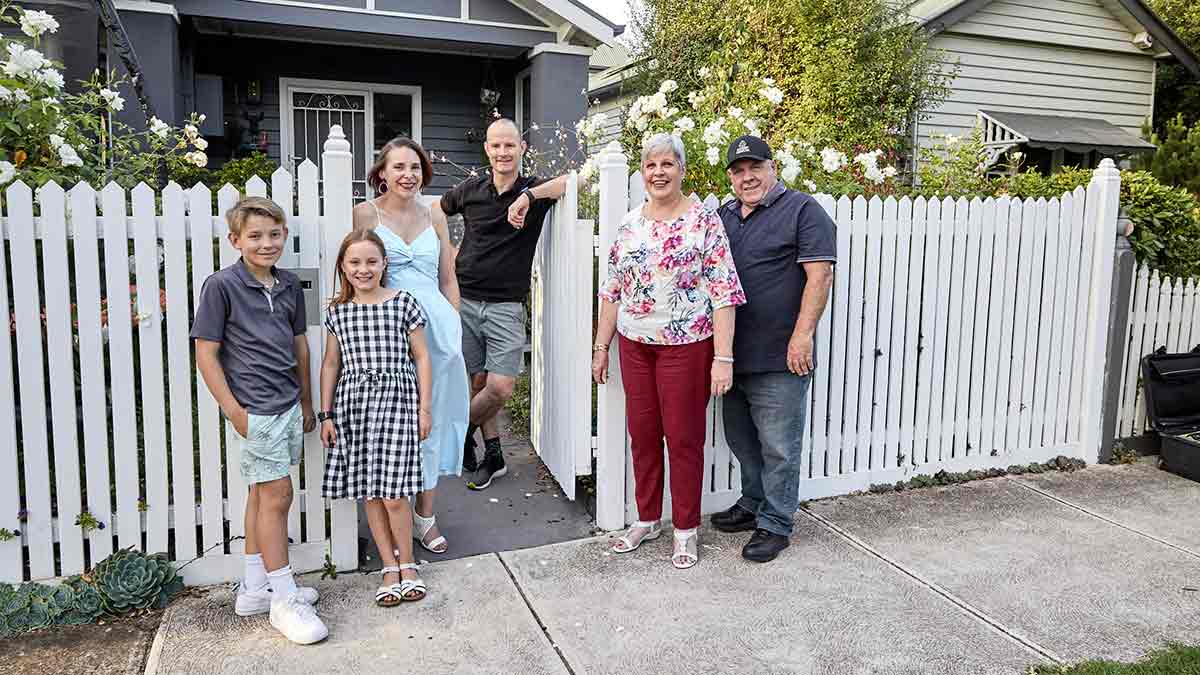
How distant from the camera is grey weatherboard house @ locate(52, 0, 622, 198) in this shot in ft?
27.8

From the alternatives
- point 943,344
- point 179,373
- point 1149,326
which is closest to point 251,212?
point 179,373

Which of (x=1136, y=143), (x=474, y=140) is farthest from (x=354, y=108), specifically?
(x=1136, y=143)

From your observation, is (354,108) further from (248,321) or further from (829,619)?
(829,619)

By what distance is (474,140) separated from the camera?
10.4 metres

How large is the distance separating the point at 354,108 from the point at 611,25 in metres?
3.24

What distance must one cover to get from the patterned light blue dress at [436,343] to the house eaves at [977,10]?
10159 mm

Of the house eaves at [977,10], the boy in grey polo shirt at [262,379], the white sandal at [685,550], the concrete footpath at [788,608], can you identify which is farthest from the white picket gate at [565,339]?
the house eaves at [977,10]

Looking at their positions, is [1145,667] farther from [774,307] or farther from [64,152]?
[64,152]

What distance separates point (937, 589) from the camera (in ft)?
11.5

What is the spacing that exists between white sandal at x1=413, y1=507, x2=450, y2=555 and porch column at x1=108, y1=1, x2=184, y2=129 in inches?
232

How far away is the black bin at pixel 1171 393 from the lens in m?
5.15

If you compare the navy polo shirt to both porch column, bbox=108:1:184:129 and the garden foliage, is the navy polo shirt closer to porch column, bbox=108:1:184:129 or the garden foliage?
the garden foliage

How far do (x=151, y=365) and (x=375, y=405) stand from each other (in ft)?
2.83

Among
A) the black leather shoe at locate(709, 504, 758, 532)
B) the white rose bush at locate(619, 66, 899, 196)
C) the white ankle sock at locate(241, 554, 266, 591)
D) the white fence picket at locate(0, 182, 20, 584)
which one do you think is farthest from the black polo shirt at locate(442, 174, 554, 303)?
the white fence picket at locate(0, 182, 20, 584)
